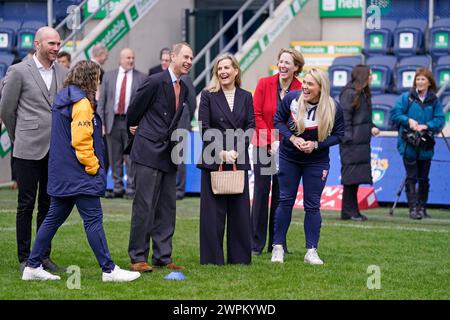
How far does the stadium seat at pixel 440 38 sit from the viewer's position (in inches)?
744

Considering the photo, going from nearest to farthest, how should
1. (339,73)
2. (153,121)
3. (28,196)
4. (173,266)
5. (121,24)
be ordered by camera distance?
(28,196)
(153,121)
(173,266)
(339,73)
(121,24)

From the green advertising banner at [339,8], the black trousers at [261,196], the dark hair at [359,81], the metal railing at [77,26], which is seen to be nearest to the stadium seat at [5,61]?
the metal railing at [77,26]

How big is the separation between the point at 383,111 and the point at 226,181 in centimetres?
834

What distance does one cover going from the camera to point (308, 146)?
402 inches

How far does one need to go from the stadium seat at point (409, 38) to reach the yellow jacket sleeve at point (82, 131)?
11.4 m

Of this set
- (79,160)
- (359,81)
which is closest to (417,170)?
(359,81)

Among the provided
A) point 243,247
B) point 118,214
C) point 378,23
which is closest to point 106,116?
point 118,214

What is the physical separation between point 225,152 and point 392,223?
4.37 m

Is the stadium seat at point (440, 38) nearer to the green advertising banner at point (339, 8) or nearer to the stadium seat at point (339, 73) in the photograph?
the stadium seat at point (339, 73)

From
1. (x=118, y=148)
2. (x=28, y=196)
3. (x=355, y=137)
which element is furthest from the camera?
(x=118, y=148)

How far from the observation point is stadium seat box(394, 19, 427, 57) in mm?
19344

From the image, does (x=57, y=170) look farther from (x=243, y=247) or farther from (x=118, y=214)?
(x=118, y=214)

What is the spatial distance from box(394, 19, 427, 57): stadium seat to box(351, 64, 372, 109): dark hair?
536cm

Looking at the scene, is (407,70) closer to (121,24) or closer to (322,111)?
(121,24)
